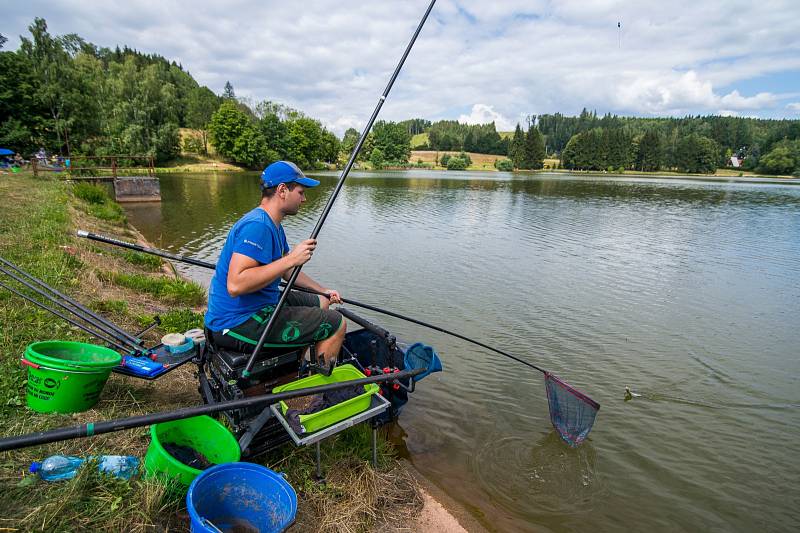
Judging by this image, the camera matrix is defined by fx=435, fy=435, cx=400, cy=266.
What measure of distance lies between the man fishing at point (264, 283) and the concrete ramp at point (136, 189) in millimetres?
25683

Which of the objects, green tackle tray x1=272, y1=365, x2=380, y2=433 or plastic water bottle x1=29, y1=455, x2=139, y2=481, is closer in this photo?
plastic water bottle x1=29, y1=455, x2=139, y2=481

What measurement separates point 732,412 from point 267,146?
247 ft

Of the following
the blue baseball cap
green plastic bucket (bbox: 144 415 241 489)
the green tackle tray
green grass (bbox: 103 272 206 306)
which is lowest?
green grass (bbox: 103 272 206 306)

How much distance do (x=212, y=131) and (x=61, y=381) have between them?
73249 millimetres

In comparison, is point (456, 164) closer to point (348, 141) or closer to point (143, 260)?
point (348, 141)

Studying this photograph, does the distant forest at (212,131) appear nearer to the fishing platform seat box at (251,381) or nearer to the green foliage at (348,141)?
the green foliage at (348,141)

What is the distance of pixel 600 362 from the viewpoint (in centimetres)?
747

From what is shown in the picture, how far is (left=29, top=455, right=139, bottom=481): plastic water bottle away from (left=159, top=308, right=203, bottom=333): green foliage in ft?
11.7

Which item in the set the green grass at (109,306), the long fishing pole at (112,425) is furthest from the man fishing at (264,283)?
the green grass at (109,306)

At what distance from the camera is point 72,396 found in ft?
11.4

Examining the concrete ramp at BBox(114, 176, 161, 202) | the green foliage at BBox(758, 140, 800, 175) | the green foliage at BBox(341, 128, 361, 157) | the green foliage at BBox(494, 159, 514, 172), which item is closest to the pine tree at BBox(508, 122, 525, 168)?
the green foliage at BBox(494, 159, 514, 172)

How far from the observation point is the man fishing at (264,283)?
322cm

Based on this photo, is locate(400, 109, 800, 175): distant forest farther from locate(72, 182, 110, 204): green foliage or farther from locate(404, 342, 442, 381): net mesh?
locate(404, 342, 442, 381): net mesh

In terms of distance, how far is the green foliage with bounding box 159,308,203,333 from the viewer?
6301 millimetres
